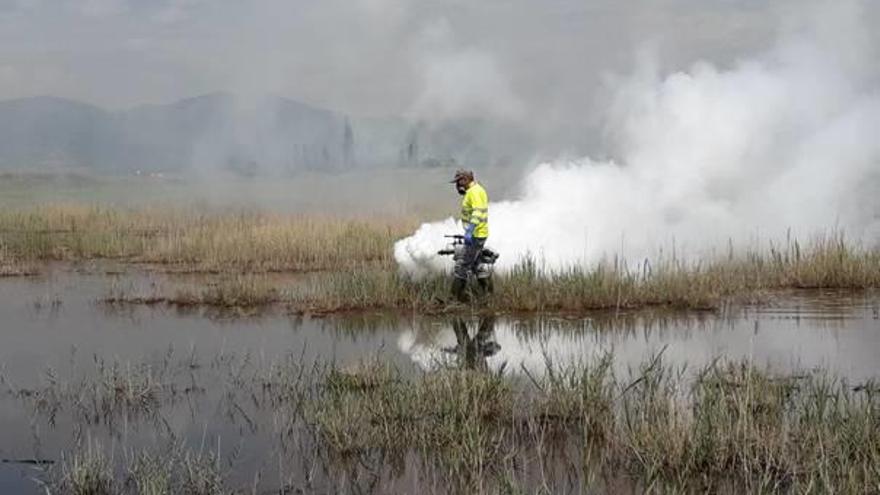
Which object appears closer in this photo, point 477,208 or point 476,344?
point 476,344

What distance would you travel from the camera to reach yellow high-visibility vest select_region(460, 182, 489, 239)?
14.9m

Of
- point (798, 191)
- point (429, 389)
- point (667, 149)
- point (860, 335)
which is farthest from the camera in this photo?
point (798, 191)

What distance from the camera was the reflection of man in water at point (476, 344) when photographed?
11.7 meters

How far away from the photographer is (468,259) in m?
15.2

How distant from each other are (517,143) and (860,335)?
449 inches

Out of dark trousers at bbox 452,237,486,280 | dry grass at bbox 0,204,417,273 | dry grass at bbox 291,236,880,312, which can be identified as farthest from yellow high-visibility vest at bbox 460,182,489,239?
dry grass at bbox 0,204,417,273

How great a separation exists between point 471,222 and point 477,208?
26cm

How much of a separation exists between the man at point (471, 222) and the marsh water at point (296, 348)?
88 centimetres

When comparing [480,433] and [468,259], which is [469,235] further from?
[480,433]

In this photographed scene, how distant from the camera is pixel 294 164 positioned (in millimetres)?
69875

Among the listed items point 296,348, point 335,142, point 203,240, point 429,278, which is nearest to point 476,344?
point 296,348

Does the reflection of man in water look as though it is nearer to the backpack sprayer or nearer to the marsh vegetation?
the backpack sprayer

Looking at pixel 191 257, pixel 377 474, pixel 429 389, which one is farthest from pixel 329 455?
pixel 191 257

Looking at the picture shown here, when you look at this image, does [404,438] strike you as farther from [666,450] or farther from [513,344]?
[513,344]
